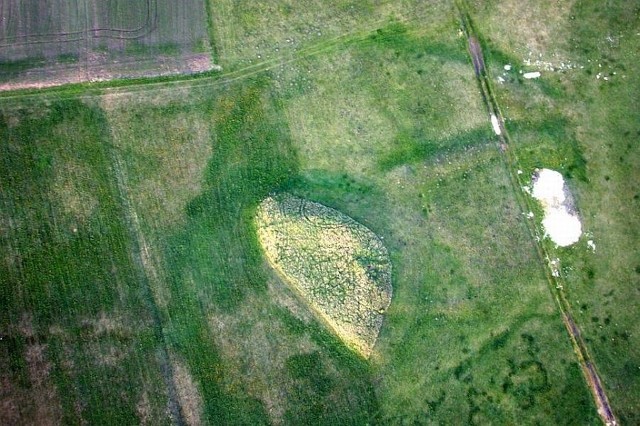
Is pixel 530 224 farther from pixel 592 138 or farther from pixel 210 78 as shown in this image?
pixel 210 78

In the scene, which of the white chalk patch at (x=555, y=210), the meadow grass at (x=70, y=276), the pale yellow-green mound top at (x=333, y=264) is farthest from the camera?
the white chalk patch at (x=555, y=210)

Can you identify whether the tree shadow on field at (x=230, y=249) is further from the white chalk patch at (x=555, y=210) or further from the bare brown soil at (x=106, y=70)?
the white chalk patch at (x=555, y=210)

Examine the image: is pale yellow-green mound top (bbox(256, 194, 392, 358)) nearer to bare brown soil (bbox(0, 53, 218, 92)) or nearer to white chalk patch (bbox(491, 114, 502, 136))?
white chalk patch (bbox(491, 114, 502, 136))

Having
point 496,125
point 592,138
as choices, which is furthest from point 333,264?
point 592,138

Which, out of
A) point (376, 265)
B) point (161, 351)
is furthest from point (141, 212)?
point (376, 265)

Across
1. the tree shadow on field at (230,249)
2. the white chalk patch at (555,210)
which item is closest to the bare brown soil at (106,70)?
the tree shadow on field at (230,249)

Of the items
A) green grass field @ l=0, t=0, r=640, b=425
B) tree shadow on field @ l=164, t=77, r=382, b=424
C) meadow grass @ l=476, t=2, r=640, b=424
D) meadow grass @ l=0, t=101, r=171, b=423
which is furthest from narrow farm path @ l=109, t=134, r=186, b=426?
meadow grass @ l=476, t=2, r=640, b=424
